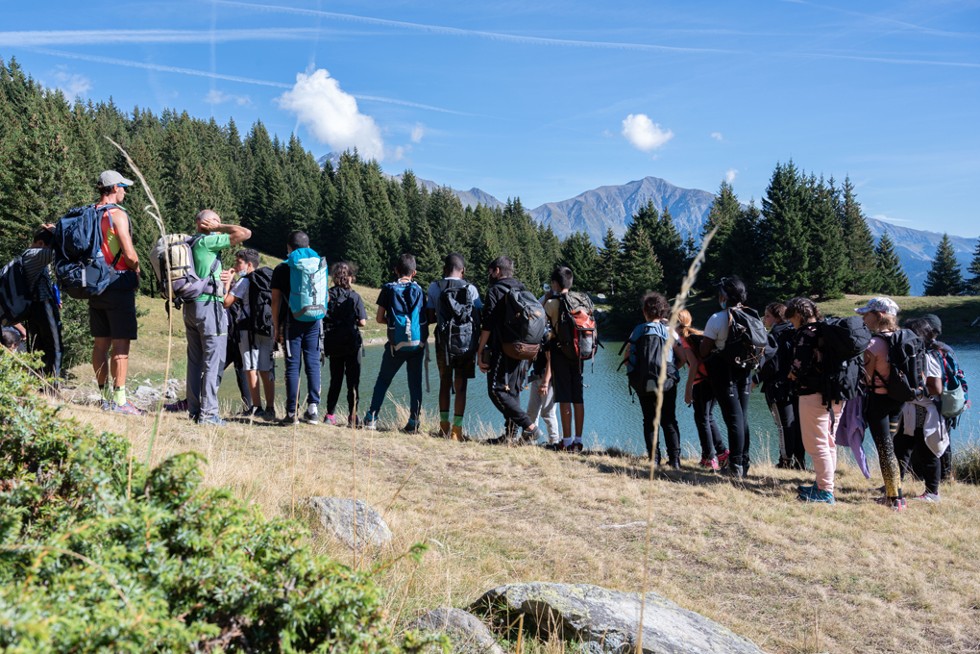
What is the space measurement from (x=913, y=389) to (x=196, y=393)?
7.69 meters

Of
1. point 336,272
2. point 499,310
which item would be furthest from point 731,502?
point 336,272

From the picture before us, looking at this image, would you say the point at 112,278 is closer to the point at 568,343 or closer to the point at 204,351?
the point at 204,351

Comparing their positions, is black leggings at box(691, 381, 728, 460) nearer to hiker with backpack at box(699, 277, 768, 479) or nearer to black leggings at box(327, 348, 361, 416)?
hiker with backpack at box(699, 277, 768, 479)

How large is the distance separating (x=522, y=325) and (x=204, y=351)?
145 inches

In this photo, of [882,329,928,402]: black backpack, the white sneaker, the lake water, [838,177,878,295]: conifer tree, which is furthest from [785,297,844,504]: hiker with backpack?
[838,177,878,295]: conifer tree

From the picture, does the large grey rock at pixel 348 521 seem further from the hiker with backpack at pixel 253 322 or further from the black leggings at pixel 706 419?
the black leggings at pixel 706 419

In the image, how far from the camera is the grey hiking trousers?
6.79 meters

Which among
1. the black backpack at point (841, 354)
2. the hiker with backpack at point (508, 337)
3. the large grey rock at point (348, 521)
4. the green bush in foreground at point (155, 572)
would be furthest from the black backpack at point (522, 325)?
the green bush in foreground at point (155, 572)

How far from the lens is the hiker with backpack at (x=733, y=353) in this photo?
24.2 ft

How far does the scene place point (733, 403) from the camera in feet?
24.9

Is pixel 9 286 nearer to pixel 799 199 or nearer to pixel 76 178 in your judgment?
pixel 76 178

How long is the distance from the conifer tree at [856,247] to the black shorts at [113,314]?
5302 cm

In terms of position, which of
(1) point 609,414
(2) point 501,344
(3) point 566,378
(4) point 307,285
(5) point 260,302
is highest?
(4) point 307,285

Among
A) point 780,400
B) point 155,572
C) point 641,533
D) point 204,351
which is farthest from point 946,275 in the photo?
point 155,572
